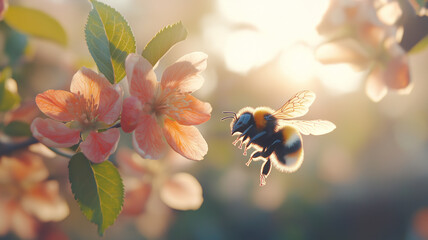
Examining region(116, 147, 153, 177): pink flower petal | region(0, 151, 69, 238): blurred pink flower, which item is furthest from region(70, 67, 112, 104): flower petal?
region(116, 147, 153, 177): pink flower petal

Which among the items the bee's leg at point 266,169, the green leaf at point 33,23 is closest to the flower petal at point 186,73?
the bee's leg at point 266,169

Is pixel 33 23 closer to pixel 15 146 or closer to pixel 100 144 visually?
pixel 15 146

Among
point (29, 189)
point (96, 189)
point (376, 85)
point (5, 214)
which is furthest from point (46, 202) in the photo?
point (376, 85)

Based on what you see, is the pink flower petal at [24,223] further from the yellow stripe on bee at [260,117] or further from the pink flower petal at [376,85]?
the pink flower petal at [376,85]

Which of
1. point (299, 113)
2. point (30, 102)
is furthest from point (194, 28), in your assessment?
point (299, 113)

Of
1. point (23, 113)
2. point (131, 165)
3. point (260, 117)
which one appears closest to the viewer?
point (260, 117)

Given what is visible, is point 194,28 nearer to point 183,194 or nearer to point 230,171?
point 230,171

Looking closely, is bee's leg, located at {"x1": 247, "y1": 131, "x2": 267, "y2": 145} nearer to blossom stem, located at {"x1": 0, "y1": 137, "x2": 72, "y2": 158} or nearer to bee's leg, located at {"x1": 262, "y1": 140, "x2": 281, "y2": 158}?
bee's leg, located at {"x1": 262, "y1": 140, "x2": 281, "y2": 158}
